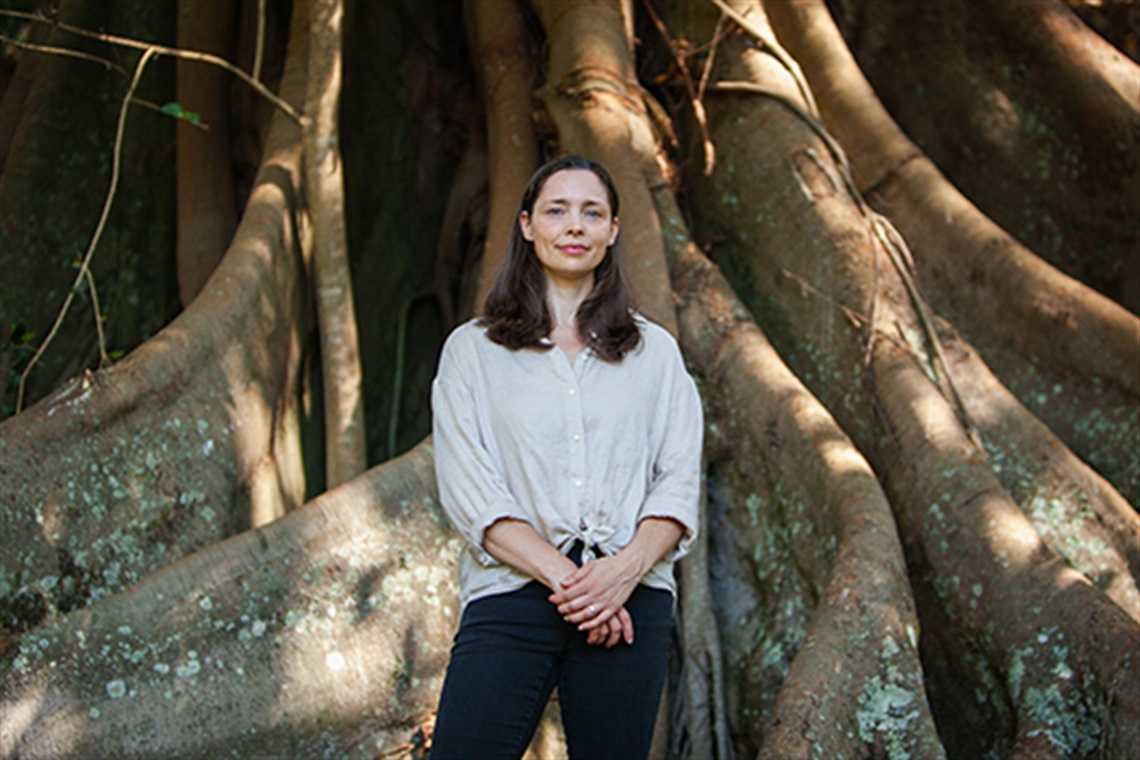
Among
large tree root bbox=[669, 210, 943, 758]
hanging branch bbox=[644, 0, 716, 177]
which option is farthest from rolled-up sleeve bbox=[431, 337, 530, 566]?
hanging branch bbox=[644, 0, 716, 177]

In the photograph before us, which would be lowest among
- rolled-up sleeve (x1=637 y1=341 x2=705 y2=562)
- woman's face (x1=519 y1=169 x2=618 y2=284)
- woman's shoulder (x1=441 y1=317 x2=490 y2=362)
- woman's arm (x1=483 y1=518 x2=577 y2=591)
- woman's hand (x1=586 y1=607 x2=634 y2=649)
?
woman's hand (x1=586 y1=607 x2=634 y2=649)

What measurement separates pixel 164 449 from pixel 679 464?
171cm

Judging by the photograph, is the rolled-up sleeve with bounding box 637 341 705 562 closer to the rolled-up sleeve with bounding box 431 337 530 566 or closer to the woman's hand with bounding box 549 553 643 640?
the woman's hand with bounding box 549 553 643 640

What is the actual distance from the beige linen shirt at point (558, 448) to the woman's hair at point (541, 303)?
0.08 ft

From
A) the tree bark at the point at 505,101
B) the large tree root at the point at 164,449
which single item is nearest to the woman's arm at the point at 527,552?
the large tree root at the point at 164,449

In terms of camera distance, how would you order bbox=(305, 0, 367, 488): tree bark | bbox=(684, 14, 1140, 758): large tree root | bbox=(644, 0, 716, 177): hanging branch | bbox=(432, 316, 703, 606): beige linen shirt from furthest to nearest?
bbox=(644, 0, 716, 177): hanging branch → bbox=(305, 0, 367, 488): tree bark → bbox=(684, 14, 1140, 758): large tree root → bbox=(432, 316, 703, 606): beige linen shirt

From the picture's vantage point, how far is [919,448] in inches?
127

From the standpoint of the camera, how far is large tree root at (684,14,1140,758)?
8.63ft

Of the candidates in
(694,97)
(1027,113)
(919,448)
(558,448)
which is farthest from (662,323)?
(1027,113)

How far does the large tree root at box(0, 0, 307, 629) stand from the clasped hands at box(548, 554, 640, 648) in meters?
1.60

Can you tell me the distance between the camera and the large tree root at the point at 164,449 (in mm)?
2883

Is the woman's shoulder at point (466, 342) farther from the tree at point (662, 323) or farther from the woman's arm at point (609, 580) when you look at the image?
the tree at point (662, 323)

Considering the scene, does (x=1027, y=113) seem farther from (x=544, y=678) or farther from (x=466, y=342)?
(x=544, y=678)

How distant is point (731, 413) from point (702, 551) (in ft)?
1.48
